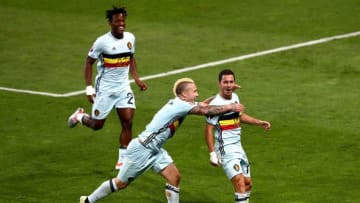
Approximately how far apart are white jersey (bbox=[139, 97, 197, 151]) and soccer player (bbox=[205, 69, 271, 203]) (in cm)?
50

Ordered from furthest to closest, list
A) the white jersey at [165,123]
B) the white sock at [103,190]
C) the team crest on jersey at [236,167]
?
1. the white sock at [103,190]
2. the team crest on jersey at [236,167]
3. the white jersey at [165,123]

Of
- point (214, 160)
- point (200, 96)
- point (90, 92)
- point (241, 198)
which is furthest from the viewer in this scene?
point (200, 96)

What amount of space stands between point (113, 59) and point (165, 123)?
3824 millimetres

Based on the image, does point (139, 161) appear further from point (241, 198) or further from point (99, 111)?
point (99, 111)

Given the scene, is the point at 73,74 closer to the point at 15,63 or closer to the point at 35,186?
the point at 15,63

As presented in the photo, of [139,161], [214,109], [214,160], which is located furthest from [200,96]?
[214,160]

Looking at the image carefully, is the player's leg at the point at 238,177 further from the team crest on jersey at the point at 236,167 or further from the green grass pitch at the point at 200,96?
the green grass pitch at the point at 200,96

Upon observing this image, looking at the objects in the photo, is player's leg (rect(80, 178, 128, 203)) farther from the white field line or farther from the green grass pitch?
the white field line

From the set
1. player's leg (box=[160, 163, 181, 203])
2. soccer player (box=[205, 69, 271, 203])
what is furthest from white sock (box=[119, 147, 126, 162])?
soccer player (box=[205, 69, 271, 203])

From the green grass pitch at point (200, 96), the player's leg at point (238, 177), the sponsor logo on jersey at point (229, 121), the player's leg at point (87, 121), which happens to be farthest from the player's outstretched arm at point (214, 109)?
the player's leg at point (87, 121)

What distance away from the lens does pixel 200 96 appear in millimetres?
25703

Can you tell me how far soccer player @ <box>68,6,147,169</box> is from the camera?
69.8 ft

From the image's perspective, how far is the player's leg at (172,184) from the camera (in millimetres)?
18016

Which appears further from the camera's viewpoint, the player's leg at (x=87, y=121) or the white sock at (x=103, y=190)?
the player's leg at (x=87, y=121)
